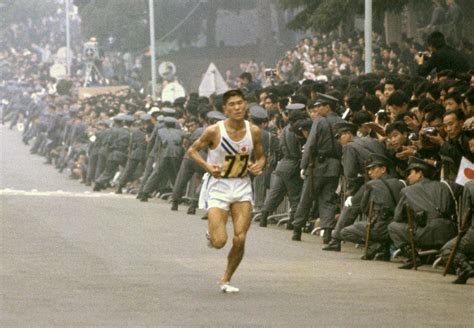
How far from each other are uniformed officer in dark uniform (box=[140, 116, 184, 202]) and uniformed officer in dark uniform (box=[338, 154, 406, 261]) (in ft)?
46.1

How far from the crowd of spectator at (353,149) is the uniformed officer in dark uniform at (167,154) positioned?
0.02m

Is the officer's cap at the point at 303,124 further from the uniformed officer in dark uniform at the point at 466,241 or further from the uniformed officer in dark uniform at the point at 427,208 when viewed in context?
the uniformed officer in dark uniform at the point at 466,241

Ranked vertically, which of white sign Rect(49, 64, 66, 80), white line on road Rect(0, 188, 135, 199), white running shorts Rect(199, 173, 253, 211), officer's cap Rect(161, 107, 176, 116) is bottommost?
white line on road Rect(0, 188, 135, 199)

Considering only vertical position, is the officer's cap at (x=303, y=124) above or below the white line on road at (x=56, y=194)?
above

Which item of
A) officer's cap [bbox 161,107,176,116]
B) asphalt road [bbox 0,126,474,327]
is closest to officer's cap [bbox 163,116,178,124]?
officer's cap [bbox 161,107,176,116]

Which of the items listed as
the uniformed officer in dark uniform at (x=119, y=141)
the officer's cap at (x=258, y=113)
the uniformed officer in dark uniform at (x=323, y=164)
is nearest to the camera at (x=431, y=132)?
the uniformed officer in dark uniform at (x=323, y=164)

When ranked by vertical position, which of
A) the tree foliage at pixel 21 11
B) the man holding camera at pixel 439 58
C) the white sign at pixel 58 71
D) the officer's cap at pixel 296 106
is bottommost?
the white sign at pixel 58 71

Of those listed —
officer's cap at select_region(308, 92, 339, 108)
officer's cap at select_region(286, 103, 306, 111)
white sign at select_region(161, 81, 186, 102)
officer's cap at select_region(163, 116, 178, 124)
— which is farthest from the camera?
white sign at select_region(161, 81, 186, 102)

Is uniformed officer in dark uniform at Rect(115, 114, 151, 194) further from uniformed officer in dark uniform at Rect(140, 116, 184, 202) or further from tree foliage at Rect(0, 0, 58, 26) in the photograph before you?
tree foliage at Rect(0, 0, 58, 26)

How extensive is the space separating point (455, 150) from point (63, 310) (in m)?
5.48

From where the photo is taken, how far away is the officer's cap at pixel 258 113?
96.3ft

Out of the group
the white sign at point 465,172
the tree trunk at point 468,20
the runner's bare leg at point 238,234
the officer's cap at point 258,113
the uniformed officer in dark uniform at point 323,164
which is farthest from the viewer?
the tree trunk at point 468,20

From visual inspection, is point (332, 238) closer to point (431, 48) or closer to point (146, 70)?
point (431, 48)

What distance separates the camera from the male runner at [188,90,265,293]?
1767 cm
